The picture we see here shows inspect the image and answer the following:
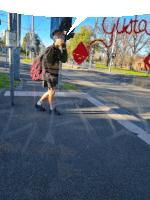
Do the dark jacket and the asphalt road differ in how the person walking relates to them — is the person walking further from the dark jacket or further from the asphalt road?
the asphalt road

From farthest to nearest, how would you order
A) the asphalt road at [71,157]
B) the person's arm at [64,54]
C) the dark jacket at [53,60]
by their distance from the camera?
the person's arm at [64,54] → the dark jacket at [53,60] → the asphalt road at [71,157]

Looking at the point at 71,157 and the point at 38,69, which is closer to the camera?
the point at 71,157

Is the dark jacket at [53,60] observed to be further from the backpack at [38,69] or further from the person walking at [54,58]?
the backpack at [38,69]

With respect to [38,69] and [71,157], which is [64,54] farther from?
[71,157]

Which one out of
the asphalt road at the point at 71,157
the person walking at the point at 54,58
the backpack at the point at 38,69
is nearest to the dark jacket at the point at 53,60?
the person walking at the point at 54,58

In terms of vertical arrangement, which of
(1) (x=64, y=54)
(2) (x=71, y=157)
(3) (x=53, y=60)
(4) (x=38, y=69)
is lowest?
(2) (x=71, y=157)

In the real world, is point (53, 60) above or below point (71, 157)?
above

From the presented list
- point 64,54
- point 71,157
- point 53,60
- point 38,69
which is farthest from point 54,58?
point 71,157

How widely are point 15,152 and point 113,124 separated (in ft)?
8.25

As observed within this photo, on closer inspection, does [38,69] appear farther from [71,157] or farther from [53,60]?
[71,157]

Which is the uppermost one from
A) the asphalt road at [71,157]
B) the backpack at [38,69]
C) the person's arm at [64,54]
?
the person's arm at [64,54]

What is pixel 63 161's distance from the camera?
2.41m

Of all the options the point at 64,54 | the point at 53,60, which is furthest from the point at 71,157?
the point at 64,54

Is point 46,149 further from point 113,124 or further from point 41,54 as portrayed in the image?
point 41,54
